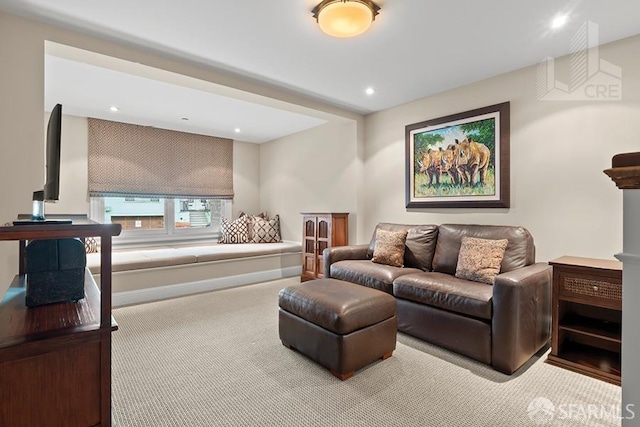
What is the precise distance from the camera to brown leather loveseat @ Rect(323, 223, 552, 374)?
210 cm

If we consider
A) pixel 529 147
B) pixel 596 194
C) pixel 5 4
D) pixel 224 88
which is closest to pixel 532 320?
pixel 596 194

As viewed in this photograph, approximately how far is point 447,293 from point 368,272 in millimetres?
839

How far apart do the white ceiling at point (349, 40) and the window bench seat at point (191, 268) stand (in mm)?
1992

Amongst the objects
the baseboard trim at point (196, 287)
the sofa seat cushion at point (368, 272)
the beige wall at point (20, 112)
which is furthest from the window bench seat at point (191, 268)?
the sofa seat cushion at point (368, 272)

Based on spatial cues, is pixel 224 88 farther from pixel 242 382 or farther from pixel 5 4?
pixel 242 382

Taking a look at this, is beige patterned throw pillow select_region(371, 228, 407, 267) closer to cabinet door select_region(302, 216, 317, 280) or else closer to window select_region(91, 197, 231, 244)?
cabinet door select_region(302, 216, 317, 280)

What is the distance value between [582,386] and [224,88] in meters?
3.71

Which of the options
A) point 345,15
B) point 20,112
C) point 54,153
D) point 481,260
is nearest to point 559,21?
point 345,15

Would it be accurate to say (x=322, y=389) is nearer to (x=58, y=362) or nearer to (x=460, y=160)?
(x=58, y=362)

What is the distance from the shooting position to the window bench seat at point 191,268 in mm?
3664

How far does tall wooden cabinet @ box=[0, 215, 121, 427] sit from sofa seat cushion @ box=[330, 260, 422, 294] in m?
2.25

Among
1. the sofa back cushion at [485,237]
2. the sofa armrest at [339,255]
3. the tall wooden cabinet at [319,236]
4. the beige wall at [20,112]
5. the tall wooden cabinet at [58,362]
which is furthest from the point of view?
the tall wooden cabinet at [319,236]

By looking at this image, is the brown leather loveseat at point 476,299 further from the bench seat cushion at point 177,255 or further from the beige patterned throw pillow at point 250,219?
the beige patterned throw pillow at point 250,219

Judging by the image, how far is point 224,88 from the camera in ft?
10.5
